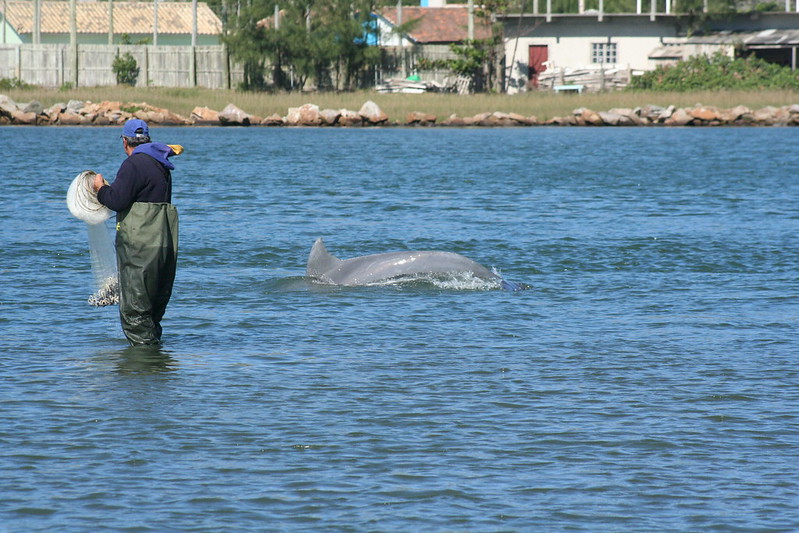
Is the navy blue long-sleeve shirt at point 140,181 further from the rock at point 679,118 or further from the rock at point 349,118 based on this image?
the rock at point 679,118

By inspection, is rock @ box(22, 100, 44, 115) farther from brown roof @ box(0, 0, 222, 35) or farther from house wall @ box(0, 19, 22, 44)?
house wall @ box(0, 19, 22, 44)

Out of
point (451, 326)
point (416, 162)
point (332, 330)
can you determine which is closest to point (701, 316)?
point (451, 326)

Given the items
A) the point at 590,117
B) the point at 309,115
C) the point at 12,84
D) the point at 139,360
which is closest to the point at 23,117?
the point at 12,84

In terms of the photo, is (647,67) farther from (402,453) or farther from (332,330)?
(402,453)

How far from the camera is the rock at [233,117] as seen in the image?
5659cm

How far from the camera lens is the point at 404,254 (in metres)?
15.4

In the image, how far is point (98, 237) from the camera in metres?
11.7

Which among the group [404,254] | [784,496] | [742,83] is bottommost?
[784,496]

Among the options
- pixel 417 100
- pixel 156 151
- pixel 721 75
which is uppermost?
pixel 721 75

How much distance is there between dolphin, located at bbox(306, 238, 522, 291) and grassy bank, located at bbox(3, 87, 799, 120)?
43.4 meters

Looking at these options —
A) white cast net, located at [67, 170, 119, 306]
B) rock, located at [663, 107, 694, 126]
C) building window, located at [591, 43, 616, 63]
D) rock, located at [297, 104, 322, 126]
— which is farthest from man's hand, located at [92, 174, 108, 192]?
building window, located at [591, 43, 616, 63]

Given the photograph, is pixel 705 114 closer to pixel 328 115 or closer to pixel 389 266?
pixel 328 115

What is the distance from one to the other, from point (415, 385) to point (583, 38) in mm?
59206

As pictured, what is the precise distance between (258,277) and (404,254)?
2.37 metres
